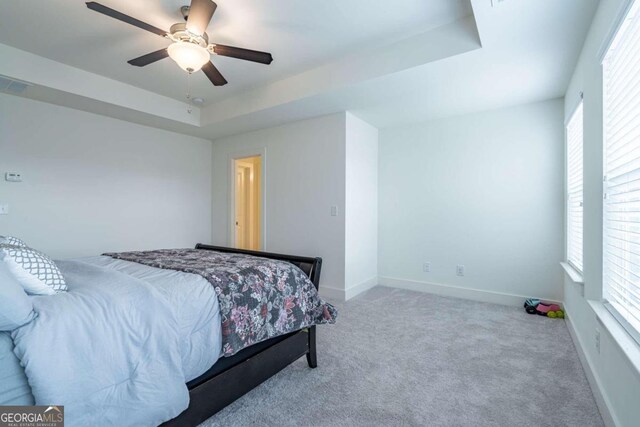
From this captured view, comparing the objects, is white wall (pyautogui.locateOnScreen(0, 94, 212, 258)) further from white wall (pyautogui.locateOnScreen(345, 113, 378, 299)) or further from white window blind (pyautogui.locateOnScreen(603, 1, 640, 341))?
white window blind (pyautogui.locateOnScreen(603, 1, 640, 341))

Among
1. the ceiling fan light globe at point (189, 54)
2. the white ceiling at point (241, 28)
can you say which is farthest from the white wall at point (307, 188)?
the ceiling fan light globe at point (189, 54)

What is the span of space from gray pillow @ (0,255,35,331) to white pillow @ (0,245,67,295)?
0.69ft

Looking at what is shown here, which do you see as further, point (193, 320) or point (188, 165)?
point (188, 165)

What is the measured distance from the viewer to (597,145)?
6.21 feet

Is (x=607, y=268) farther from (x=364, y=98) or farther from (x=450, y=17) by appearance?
(x=364, y=98)

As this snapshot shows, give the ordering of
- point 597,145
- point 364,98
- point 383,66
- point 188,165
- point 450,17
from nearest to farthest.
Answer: point 597,145
point 450,17
point 383,66
point 364,98
point 188,165

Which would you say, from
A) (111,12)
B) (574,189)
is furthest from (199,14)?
(574,189)

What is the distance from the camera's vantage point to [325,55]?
2.95 meters

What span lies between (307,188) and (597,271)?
301 cm

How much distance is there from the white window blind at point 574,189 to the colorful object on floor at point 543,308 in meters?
0.54

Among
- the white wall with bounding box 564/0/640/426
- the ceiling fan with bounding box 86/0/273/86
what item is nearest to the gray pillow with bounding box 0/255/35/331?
the ceiling fan with bounding box 86/0/273/86

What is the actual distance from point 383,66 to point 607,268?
7.39 feet

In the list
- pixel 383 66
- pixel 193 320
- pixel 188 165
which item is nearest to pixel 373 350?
pixel 193 320
